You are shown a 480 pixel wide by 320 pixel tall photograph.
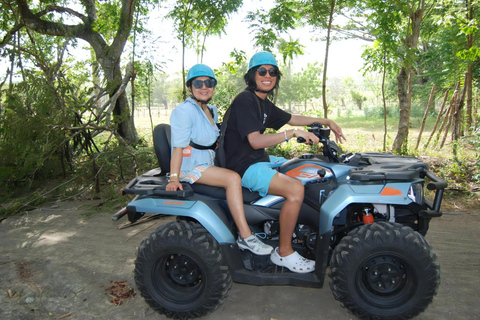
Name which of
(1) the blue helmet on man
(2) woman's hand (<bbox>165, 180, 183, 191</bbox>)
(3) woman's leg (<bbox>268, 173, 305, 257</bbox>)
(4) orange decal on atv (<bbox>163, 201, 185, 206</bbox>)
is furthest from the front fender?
(1) the blue helmet on man

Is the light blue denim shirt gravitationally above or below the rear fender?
above

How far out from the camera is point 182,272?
9.65 ft

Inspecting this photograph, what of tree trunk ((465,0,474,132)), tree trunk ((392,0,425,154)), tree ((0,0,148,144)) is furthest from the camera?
tree ((0,0,148,144))

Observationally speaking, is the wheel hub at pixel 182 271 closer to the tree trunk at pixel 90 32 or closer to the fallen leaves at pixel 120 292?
the fallen leaves at pixel 120 292

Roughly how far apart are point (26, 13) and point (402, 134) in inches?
379

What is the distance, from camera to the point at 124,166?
300 inches

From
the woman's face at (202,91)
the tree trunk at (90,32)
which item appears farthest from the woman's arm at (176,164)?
the tree trunk at (90,32)

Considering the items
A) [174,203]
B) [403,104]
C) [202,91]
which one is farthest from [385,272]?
[403,104]

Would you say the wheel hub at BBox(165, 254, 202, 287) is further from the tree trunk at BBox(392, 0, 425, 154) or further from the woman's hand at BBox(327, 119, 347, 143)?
the tree trunk at BBox(392, 0, 425, 154)

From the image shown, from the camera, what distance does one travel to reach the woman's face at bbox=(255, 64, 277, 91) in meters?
3.01

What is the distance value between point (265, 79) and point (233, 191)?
96 cm

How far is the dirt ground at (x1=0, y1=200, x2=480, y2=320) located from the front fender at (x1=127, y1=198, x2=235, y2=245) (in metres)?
0.67

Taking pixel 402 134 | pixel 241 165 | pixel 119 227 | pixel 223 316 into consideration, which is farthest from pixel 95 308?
pixel 402 134

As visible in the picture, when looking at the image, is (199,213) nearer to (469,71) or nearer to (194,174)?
(194,174)
